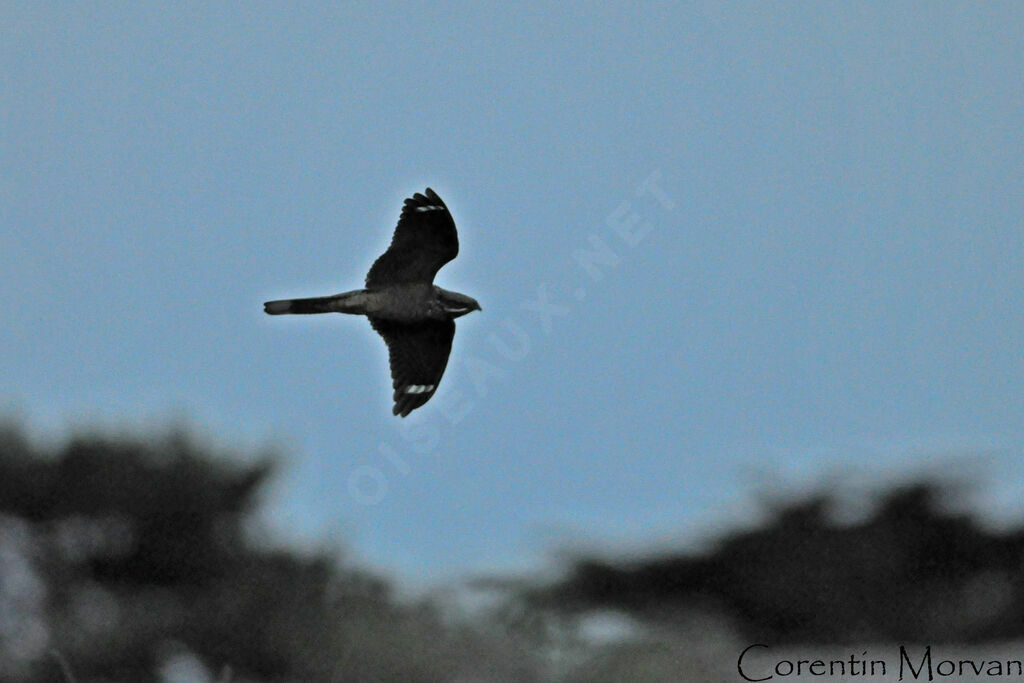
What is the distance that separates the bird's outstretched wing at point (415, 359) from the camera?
28.1 feet

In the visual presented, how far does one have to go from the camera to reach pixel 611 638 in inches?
366

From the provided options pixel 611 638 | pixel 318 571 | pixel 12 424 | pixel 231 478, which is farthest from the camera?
pixel 12 424

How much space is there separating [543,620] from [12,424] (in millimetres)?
5413

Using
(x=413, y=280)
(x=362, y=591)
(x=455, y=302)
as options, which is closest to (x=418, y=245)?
(x=413, y=280)

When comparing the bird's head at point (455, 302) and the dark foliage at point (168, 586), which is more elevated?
the dark foliage at point (168, 586)

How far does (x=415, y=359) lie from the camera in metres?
8.61

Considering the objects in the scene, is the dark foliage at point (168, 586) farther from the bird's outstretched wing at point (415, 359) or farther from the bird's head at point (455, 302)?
the bird's head at point (455, 302)

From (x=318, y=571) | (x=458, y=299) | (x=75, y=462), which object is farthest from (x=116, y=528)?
(x=458, y=299)

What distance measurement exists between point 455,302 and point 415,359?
1.22ft

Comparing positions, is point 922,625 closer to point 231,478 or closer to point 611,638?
point 611,638

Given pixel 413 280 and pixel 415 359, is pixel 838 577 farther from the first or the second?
pixel 413 280

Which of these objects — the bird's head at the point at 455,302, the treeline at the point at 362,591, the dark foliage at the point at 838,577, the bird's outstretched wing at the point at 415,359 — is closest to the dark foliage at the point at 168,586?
the treeline at the point at 362,591

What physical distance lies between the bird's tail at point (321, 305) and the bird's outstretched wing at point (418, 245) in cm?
10

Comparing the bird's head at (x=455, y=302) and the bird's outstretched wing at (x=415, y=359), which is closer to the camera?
the bird's head at (x=455, y=302)
